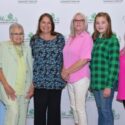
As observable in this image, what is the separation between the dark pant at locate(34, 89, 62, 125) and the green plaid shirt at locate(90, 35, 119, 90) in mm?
421

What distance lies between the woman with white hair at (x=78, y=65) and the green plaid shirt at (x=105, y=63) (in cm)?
12

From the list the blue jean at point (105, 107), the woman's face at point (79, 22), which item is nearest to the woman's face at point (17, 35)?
the woman's face at point (79, 22)

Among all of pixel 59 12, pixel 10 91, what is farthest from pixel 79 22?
pixel 10 91

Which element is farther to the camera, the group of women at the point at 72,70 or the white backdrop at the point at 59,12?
the white backdrop at the point at 59,12

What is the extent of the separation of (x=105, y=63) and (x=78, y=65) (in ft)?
0.93

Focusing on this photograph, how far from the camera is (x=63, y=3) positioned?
3680mm

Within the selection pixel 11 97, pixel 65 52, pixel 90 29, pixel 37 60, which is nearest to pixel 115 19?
pixel 90 29

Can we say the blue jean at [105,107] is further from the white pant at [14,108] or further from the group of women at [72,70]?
the white pant at [14,108]

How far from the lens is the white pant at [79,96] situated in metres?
3.12

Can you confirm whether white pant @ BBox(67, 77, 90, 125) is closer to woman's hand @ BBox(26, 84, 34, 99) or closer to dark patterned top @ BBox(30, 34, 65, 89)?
dark patterned top @ BBox(30, 34, 65, 89)

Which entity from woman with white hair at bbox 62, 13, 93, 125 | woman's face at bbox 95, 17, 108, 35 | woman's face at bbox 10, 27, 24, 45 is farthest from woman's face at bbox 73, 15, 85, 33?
woman's face at bbox 10, 27, 24, 45

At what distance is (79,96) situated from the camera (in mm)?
3127

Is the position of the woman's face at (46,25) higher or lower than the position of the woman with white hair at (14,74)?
higher

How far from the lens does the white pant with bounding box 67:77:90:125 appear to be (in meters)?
3.12
